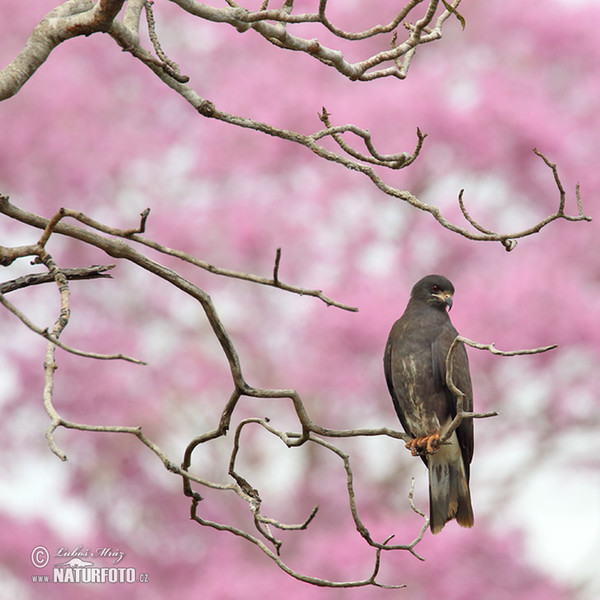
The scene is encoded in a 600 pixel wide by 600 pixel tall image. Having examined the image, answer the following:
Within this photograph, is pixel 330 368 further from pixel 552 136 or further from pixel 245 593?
pixel 552 136

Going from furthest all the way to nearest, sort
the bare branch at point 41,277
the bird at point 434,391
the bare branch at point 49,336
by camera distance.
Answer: the bird at point 434,391 → the bare branch at point 41,277 → the bare branch at point 49,336

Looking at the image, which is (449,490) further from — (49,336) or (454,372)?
(49,336)

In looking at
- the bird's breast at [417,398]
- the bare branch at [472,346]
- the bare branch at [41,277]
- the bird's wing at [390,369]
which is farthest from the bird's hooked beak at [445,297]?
the bare branch at [41,277]

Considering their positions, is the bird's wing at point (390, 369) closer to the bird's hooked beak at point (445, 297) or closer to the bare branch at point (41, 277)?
the bird's hooked beak at point (445, 297)

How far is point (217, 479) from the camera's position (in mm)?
8703

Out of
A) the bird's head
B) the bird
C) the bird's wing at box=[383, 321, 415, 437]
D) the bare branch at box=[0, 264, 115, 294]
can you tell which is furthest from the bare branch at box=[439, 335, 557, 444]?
the bird's head

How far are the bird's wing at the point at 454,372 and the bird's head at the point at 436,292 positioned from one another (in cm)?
11

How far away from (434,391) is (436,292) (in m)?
0.41

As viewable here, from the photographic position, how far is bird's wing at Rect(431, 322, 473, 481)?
3.87 m

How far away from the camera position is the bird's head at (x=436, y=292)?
4199mm

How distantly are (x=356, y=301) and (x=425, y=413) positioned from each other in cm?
400

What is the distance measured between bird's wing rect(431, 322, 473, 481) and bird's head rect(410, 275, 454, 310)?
0.11m

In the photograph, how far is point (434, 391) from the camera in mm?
3988

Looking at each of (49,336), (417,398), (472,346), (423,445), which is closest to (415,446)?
(423,445)
